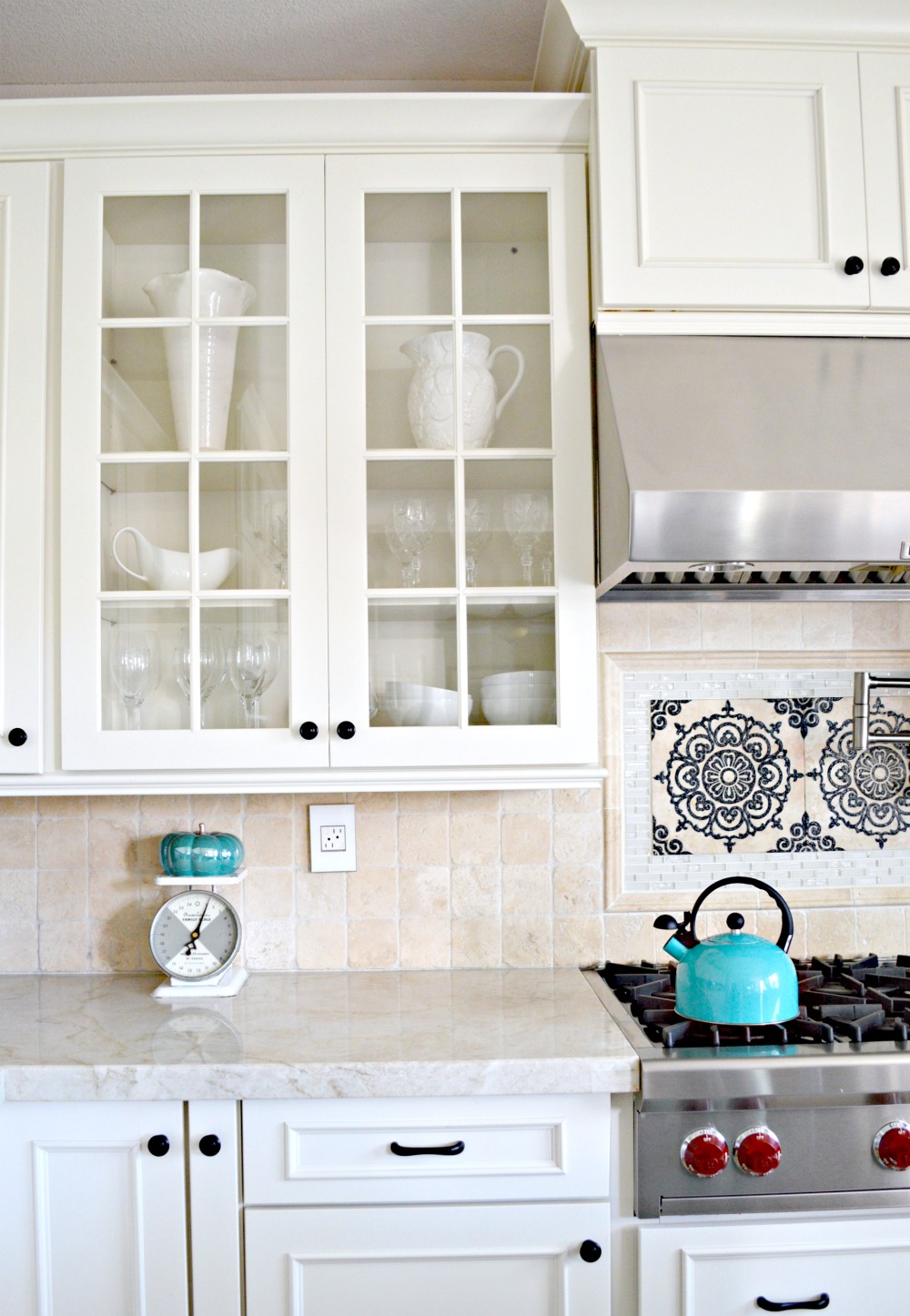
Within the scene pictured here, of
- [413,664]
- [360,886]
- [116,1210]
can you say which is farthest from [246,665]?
[116,1210]

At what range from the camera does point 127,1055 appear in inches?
53.9

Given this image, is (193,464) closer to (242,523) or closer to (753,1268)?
(242,523)

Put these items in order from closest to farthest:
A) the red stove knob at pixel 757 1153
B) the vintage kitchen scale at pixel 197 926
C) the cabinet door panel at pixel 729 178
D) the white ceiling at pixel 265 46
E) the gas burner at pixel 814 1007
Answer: the red stove knob at pixel 757 1153 → the gas burner at pixel 814 1007 → the cabinet door panel at pixel 729 178 → the vintage kitchen scale at pixel 197 926 → the white ceiling at pixel 265 46

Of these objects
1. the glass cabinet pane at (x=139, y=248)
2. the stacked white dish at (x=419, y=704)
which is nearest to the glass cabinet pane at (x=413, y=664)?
the stacked white dish at (x=419, y=704)

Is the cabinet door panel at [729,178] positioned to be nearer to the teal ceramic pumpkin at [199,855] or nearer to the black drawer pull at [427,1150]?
the teal ceramic pumpkin at [199,855]

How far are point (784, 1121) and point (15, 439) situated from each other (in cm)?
157

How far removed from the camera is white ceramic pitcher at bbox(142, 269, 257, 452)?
163 centimetres

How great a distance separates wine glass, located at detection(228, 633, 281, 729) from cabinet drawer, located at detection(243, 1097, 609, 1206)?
62 centimetres

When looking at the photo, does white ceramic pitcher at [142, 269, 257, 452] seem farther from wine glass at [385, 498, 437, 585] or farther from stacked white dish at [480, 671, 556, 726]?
stacked white dish at [480, 671, 556, 726]

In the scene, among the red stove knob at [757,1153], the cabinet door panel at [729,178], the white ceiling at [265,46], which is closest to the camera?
the red stove knob at [757,1153]

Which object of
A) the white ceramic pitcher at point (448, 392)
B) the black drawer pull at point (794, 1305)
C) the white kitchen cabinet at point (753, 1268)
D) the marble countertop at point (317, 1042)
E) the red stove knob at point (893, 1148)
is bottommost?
the black drawer pull at point (794, 1305)

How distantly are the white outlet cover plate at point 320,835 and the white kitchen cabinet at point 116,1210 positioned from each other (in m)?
0.56

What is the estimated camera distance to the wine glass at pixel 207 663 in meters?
1.62

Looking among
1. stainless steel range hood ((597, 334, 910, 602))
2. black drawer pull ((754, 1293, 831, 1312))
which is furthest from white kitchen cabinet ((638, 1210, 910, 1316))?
stainless steel range hood ((597, 334, 910, 602))
